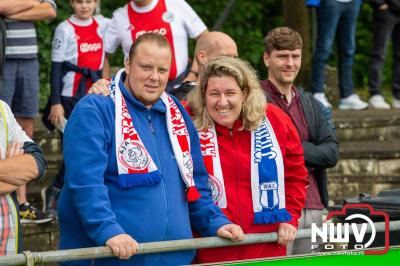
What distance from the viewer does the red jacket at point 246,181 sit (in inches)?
235

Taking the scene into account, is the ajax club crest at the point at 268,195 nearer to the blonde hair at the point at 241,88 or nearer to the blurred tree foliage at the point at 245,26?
the blonde hair at the point at 241,88

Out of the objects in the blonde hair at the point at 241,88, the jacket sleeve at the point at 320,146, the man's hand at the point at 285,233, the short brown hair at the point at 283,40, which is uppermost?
the short brown hair at the point at 283,40

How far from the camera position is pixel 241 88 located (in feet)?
20.1

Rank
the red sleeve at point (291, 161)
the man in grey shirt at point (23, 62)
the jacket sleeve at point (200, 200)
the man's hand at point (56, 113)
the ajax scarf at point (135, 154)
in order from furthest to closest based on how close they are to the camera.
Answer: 1. the man's hand at point (56, 113)
2. the man in grey shirt at point (23, 62)
3. the red sleeve at point (291, 161)
4. the jacket sleeve at point (200, 200)
5. the ajax scarf at point (135, 154)

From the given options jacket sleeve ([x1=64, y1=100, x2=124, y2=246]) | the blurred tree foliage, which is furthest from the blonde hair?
the blurred tree foliage

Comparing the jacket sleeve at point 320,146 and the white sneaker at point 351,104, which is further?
the white sneaker at point 351,104

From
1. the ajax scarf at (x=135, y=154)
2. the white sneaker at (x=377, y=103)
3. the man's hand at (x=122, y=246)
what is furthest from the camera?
the white sneaker at (x=377, y=103)

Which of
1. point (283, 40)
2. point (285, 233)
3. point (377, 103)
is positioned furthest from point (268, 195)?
point (377, 103)

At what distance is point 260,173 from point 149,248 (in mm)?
1001

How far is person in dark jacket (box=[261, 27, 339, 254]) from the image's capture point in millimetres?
6988

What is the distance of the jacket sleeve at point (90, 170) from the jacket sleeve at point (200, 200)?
0.55 m

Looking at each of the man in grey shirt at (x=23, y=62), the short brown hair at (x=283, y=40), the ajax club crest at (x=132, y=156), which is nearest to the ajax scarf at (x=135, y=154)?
the ajax club crest at (x=132, y=156)

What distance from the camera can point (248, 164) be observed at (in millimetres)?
6082

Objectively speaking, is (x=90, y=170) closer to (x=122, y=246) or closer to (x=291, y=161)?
(x=122, y=246)
